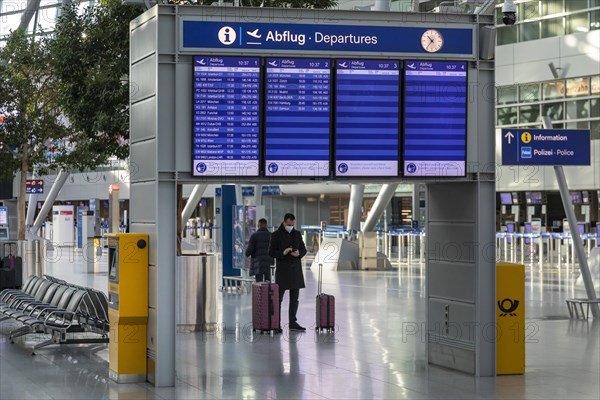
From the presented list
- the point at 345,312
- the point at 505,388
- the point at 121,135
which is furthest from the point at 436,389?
the point at 121,135

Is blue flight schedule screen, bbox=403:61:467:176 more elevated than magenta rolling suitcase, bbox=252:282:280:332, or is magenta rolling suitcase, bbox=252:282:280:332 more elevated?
blue flight schedule screen, bbox=403:61:467:176

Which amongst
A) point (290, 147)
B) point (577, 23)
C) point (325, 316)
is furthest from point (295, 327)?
point (577, 23)

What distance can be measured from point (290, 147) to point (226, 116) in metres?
0.76

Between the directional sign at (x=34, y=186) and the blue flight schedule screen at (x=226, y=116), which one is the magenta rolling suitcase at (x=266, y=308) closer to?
the blue flight schedule screen at (x=226, y=116)

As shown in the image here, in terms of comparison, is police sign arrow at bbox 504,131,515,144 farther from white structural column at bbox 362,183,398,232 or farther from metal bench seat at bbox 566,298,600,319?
white structural column at bbox 362,183,398,232

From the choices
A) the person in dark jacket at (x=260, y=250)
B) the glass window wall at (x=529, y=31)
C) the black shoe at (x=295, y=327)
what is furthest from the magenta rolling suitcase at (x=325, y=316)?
the glass window wall at (x=529, y=31)

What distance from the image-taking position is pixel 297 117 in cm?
1140

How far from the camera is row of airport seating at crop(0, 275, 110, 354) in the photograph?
13.9 meters

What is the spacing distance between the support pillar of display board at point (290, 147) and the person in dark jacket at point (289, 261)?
420 centimetres

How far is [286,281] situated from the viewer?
16516mm

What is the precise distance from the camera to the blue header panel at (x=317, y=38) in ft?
36.7

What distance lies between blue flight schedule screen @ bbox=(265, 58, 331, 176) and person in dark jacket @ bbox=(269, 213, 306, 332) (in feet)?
16.7

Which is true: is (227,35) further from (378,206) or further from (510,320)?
(378,206)

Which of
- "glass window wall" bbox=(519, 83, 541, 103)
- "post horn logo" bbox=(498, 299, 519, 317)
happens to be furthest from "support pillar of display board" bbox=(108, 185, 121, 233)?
"post horn logo" bbox=(498, 299, 519, 317)
